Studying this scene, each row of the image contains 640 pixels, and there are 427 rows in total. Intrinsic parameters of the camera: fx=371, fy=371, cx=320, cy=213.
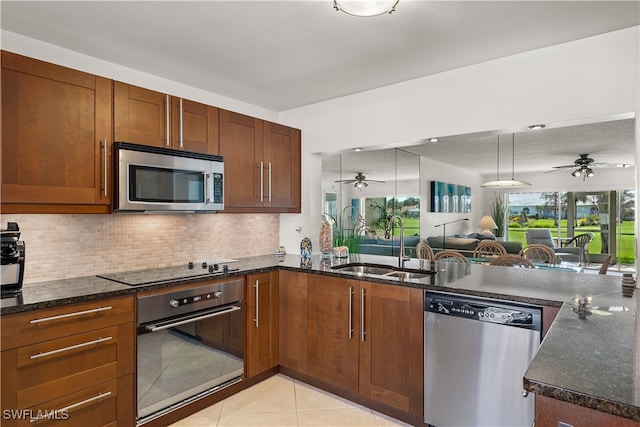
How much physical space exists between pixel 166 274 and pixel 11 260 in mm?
851

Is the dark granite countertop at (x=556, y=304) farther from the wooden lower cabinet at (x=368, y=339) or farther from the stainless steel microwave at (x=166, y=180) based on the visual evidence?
the stainless steel microwave at (x=166, y=180)

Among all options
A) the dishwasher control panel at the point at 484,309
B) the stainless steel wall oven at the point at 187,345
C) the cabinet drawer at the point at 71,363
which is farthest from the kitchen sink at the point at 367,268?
the cabinet drawer at the point at 71,363

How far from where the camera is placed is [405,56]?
8.33 feet

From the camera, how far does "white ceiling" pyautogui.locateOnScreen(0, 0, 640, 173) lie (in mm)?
1944

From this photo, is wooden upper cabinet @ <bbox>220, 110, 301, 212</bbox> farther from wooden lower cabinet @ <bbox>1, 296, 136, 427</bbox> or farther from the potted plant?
the potted plant

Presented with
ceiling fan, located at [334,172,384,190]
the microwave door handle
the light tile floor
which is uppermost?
ceiling fan, located at [334,172,384,190]

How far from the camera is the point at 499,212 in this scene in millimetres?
9508

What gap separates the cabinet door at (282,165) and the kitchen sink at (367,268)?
91 cm

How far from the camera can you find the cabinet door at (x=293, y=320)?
9.21 ft

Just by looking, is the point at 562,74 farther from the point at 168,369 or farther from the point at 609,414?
the point at 168,369

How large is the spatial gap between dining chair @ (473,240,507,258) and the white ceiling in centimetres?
288

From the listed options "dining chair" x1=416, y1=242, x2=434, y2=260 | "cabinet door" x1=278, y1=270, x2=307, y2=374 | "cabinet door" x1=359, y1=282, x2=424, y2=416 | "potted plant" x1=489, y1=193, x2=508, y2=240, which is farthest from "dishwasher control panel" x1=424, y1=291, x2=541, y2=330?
"potted plant" x1=489, y1=193, x2=508, y2=240

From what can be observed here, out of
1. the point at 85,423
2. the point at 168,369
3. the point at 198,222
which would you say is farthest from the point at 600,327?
the point at 198,222

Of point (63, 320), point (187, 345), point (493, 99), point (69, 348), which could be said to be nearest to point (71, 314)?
point (63, 320)
